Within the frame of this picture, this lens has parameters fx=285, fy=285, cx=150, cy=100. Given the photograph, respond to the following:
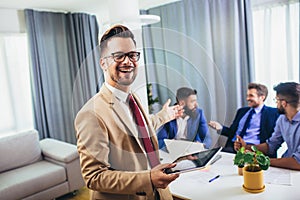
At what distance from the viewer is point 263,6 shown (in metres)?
3.12

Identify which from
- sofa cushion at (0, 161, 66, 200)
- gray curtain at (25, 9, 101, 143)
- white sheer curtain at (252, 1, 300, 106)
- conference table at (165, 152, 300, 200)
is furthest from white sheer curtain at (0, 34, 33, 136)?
white sheer curtain at (252, 1, 300, 106)

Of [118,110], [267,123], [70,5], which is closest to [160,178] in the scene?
[118,110]

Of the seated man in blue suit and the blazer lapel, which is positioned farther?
the seated man in blue suit

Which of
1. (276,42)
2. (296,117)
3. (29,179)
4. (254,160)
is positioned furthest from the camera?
(276,42)

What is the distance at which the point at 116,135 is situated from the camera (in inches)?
37.4

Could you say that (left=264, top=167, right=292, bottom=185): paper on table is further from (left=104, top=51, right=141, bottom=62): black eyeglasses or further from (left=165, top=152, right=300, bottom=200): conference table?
(left=104, top=51, right=141, bottom=62): black eyeglasses

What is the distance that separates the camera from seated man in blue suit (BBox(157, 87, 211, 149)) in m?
1.07

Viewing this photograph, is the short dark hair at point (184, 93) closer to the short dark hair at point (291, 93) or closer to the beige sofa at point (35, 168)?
the short dark hair at point (291, 93)

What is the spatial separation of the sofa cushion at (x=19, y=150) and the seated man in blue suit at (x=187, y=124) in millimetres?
2689

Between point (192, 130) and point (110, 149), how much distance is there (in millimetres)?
323

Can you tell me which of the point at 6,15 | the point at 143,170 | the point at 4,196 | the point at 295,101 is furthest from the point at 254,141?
the point at 6,15

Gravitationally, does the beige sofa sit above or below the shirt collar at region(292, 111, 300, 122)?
below

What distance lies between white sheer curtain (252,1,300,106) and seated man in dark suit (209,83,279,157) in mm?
576

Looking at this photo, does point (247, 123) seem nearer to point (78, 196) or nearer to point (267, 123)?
point (267, 123)
